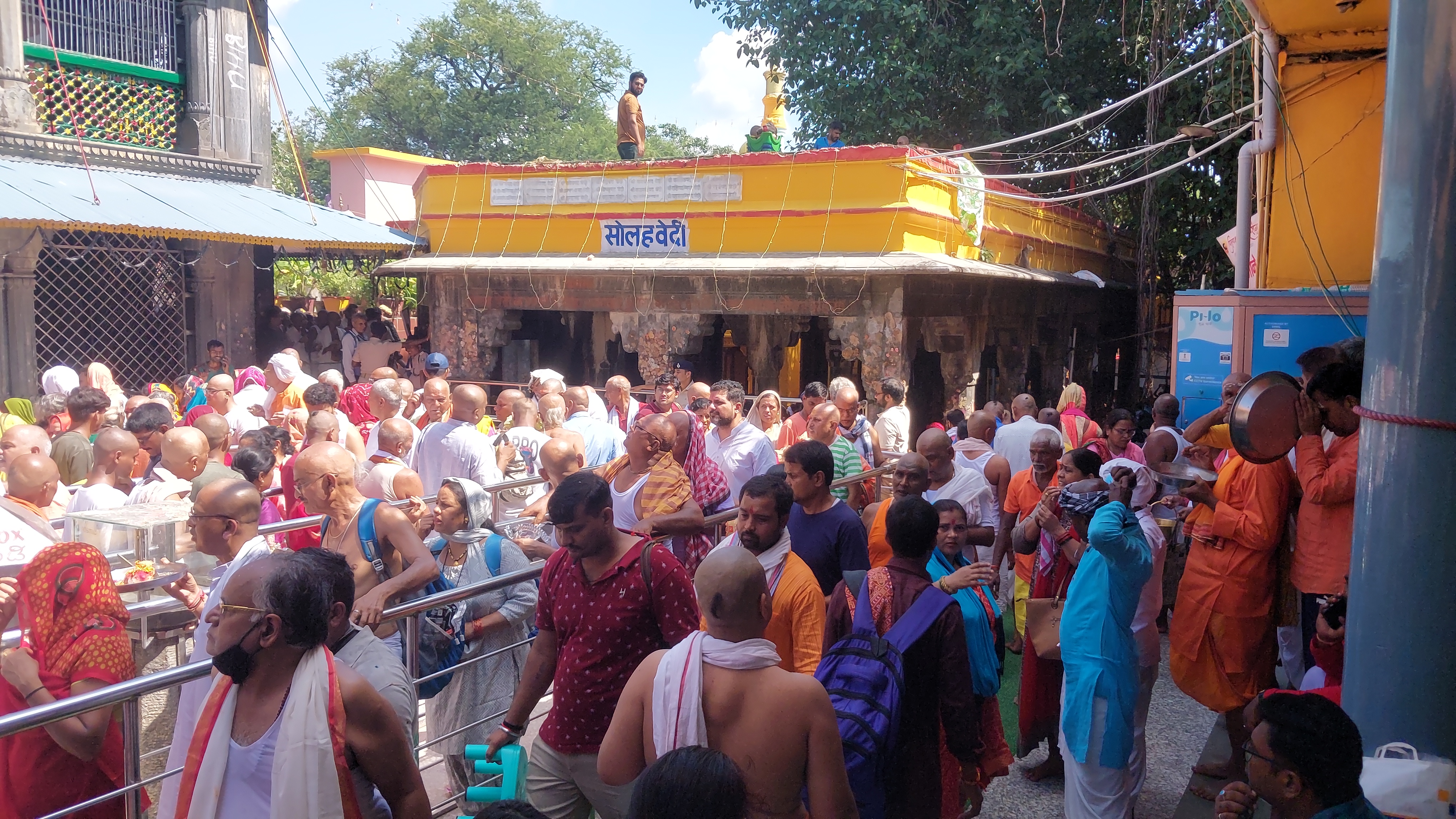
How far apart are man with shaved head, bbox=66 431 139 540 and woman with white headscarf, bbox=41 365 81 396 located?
3300mm

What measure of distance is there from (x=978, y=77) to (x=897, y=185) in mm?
7675

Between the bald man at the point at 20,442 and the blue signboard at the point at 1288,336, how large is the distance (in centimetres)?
745

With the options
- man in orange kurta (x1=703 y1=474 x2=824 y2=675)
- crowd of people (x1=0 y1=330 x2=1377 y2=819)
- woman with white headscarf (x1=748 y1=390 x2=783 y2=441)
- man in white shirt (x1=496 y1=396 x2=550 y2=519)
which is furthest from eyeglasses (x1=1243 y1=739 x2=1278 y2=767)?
woman with white headscarf (x1=748 y1=390 x2=783 y2=441)

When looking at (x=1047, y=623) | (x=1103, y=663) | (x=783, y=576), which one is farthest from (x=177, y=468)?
(x=1103, y=663)

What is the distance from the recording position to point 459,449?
20.7 feet

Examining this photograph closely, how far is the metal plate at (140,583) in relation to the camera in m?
4.55

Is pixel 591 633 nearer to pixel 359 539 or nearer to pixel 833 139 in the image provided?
pixel 359 539

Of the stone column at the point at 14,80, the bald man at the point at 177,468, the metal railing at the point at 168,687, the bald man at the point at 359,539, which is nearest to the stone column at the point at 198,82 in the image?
the stone column at the point at 14,80

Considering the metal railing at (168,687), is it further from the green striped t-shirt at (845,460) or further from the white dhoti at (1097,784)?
the white dhoti at (1097,784)

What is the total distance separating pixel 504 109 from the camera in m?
47.1

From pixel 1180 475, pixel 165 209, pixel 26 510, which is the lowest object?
pixel 26 510

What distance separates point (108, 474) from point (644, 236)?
8273 millimetres

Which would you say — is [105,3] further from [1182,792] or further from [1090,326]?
[1090,326]

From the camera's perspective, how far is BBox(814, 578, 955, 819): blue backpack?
3.07m
